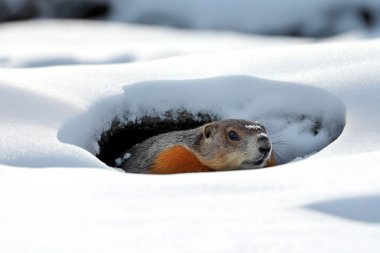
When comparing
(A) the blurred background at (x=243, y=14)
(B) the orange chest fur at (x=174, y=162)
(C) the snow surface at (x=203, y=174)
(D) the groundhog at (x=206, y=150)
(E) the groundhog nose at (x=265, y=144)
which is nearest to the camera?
(C) the snow surface at (x=203, y=174)

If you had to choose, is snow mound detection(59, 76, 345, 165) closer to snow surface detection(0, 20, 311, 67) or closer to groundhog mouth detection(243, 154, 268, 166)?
groundhog mouth detection(243, 154, 268, 166)

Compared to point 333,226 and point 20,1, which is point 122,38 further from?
point 333,226

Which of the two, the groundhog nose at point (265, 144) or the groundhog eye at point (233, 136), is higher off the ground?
the groundhog eye at point (233, 136)

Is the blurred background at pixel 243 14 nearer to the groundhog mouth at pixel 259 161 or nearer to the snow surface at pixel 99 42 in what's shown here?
the snow surface at pixel 99 42

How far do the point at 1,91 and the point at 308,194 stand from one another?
171 cm

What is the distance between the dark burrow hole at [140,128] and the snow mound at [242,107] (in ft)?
0.03

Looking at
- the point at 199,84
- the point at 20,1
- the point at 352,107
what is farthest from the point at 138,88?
the point at 20,1

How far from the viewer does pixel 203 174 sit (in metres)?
2.79

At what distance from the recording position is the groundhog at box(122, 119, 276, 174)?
13.0 ft

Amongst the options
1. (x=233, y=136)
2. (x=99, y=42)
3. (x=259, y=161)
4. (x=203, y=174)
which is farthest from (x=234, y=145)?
(x=99, y=42)

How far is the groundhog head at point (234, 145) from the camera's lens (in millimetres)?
3908

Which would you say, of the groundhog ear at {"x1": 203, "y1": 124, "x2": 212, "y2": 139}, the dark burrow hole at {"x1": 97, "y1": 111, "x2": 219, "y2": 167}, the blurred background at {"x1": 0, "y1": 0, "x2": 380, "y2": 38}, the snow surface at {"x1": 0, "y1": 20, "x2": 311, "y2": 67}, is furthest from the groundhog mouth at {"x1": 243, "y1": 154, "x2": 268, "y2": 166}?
the blurred background at {"x1": 0, "y1": 0, "x2": 380, "y2": 38}

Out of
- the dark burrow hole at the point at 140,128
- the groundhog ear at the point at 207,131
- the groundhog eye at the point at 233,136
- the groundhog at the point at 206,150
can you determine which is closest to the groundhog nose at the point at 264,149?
the groundhog at the point at 206,150

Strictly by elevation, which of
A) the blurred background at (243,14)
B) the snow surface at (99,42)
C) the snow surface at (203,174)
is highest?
the blurred background at (243,14)
